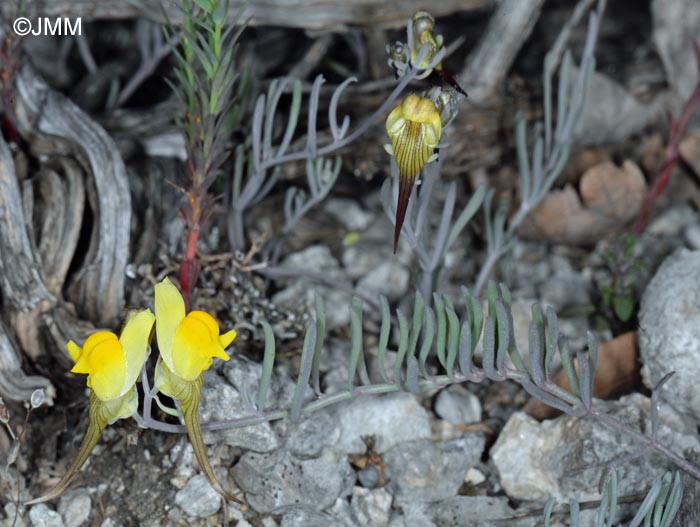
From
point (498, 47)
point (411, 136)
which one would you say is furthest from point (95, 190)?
point (498, 47)

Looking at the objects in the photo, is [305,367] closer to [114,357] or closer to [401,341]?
[401,341]

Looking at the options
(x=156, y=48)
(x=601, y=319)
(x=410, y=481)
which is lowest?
(x=410, y=481)

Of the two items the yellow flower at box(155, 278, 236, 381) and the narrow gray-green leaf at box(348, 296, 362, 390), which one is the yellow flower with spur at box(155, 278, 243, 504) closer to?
the yellow flower at box(155, 278, 236, 381)

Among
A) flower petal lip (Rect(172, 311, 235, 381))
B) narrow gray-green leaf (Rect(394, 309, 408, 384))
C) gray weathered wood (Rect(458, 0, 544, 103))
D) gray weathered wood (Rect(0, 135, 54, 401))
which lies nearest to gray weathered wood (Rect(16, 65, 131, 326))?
gray weathered wood (Rect(0, 135, 54, 401))

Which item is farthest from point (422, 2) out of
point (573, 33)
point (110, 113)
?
point (110, 113)

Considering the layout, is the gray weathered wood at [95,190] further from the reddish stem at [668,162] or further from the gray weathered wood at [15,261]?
the reddish stem at [668,162]

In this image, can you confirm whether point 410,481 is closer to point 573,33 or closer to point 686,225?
point 686,225
